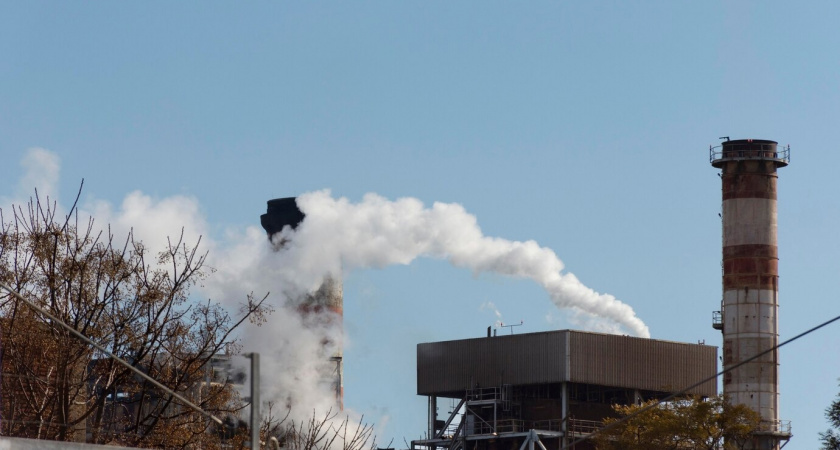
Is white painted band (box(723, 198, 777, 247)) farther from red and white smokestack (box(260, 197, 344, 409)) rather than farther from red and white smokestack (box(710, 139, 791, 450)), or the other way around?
red and white smokestack (box(260, 197, 344, 409))

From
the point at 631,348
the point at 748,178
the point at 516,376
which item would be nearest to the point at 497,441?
the point at 516,376

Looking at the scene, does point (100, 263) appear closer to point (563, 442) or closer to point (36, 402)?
point (36, 402)

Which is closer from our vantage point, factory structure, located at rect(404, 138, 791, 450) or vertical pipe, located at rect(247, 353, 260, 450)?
vertical pipe, located at rect(247, 353, 260, 450)

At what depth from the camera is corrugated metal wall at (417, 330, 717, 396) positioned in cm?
9581

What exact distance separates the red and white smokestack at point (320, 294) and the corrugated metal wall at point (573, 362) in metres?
7.80

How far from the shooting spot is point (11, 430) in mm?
38281

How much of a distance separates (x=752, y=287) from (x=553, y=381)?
13.8m

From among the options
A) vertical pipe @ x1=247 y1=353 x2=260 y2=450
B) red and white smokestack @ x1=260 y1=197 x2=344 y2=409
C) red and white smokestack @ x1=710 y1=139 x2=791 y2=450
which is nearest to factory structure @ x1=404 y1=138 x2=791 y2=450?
red and white smokestack @ x1=710 y1=139 x2=791 y2=450

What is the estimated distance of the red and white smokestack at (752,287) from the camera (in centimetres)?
9088

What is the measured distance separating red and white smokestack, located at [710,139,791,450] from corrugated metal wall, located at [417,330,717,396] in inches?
206

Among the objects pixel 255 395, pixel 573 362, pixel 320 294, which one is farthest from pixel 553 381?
pixel 255 395

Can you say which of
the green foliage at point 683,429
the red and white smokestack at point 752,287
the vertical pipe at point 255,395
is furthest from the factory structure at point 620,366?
the vertical pipe at point 255,395

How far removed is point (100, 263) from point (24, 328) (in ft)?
9.36

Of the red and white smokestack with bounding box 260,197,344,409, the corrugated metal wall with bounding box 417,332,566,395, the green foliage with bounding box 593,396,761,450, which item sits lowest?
the green foliage with bounding box 593,396,761,450
